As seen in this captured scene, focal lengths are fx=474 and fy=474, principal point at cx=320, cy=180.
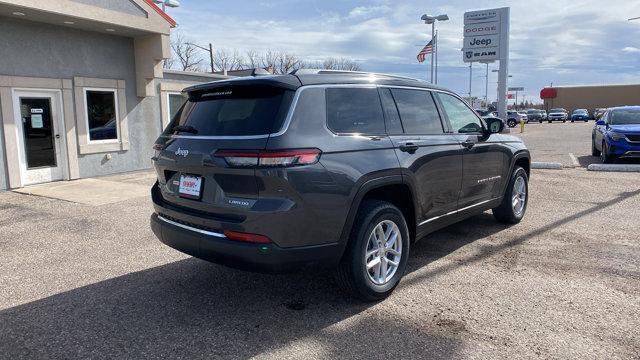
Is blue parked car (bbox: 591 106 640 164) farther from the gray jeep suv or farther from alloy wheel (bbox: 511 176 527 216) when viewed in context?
the gray jeep suv

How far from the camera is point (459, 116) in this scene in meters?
5.30

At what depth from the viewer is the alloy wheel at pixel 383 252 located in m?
3.90

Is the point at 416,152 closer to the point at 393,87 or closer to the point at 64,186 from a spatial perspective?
the point at 393,87

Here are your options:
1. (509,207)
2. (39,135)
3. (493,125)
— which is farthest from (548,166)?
(39,135)

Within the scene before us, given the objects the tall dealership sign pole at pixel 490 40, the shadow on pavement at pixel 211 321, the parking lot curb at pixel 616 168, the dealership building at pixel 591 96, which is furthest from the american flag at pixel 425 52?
the dealership building at pixel 591 96

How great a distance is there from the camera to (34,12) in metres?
9.45

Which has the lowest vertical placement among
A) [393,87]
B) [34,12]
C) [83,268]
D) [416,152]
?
[83,268]

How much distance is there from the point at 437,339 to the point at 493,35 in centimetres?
2173

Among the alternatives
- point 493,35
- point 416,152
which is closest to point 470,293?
point 416,152

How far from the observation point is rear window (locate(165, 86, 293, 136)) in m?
3.39

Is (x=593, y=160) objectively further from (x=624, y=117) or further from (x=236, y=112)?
(x=236, y=112)

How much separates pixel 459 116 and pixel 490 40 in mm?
19170

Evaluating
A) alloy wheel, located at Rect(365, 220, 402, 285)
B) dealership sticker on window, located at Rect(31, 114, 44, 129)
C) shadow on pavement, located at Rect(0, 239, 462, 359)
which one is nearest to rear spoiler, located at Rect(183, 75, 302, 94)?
alloy wheel, located at Rect(365, 220, 402, 285)

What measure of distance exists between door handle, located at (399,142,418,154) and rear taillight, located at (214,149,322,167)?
1064mm
